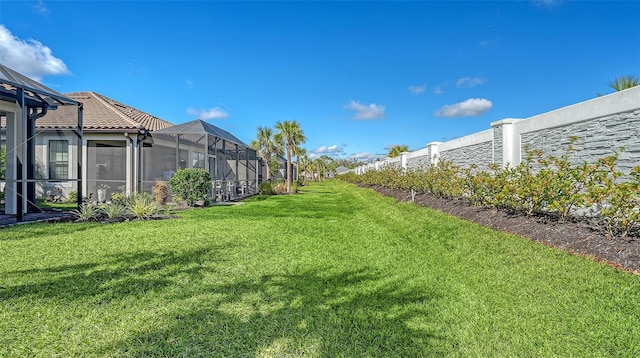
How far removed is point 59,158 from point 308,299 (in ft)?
40.8

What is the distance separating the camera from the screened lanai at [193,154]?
42.2 ft

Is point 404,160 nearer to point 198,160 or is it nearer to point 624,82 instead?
point 198,160

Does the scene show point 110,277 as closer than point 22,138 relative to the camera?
Yes

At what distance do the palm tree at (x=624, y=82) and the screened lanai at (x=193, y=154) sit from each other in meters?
12.1

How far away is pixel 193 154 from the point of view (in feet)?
58.4

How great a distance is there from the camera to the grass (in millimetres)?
2414

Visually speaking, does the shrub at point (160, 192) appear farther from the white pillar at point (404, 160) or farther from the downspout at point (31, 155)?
the white pillar at point (404, 160)

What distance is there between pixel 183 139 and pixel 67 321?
13.8m

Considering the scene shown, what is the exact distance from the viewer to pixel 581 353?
233 centimetres

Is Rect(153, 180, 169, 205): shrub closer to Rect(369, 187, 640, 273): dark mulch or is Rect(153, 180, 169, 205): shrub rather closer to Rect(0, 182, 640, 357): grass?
Rect(0, 182, 640, 357): grass

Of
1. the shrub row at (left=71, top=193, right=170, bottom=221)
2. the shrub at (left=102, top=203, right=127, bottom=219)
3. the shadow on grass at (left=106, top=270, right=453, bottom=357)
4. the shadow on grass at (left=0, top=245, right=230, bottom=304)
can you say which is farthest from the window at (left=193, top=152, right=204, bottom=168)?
the shadow on grass at (left=106, top=270, right=453, bottom=357)

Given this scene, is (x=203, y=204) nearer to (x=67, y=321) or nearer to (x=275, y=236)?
(x=275, y=236)

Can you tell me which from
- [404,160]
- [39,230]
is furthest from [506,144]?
[404,160]

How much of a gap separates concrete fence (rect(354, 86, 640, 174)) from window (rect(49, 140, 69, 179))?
545 inches
